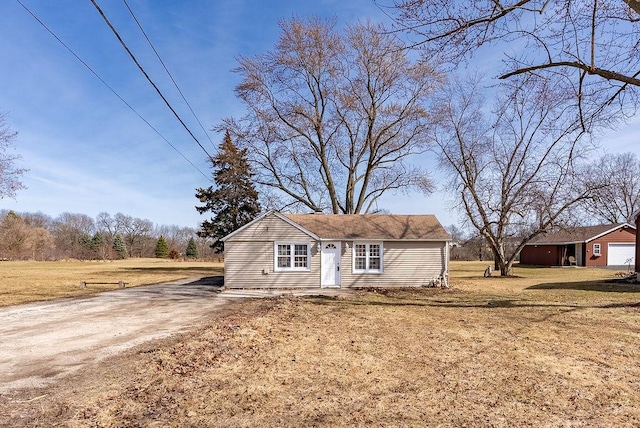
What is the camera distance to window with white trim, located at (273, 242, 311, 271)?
18.6 meters

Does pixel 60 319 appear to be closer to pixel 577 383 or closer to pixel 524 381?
pixel 524 381

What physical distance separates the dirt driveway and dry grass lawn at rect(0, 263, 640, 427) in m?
0.64

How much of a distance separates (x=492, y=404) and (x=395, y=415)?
1249 millimetres

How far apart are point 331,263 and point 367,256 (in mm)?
1855

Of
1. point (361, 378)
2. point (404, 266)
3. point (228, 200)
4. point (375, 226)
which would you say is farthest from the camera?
point (228, 200)

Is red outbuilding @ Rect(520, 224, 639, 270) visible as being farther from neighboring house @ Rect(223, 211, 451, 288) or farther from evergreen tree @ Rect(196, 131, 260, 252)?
evergreen tree @ Rect(196, 131, 260, 252)

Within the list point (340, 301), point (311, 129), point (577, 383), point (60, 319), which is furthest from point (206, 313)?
→ point (311, 129)

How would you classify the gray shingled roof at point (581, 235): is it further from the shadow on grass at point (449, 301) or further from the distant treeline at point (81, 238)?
the distant treeline at point (81, 238)

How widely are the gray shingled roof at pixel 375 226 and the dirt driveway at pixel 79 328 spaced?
5.18 meters

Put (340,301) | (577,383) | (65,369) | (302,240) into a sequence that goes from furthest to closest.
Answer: (302,240) < (340,301) < (65,369) < (577,383)

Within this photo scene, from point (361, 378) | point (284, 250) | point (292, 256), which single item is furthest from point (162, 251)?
point (361, 378)

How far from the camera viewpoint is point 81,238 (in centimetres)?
7325

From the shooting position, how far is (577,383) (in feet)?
17.2

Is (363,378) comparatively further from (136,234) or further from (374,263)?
(136,234)
